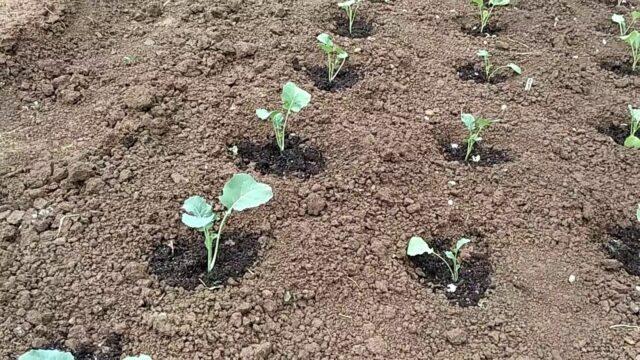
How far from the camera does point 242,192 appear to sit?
1983 millimetres

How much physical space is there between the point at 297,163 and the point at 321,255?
0.47 m

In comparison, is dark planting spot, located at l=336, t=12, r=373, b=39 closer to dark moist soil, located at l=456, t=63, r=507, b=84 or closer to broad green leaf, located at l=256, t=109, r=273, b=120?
dark moist soil, located at l=456, t=63, r=507, b=84

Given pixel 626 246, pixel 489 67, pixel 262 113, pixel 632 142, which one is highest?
pixel 262 113

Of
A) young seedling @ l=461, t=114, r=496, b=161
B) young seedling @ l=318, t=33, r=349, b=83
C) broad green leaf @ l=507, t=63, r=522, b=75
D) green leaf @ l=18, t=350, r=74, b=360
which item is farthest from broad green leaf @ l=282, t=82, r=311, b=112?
green leaf @ l=18, t=350, r=74, b=360

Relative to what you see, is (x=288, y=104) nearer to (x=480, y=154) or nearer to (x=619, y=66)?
(x=480, y=154)

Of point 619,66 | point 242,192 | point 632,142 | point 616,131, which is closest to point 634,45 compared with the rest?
point 619,66

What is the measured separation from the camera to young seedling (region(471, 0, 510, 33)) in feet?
10.4

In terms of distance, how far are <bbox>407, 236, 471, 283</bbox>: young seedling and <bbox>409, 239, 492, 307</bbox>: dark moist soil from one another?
2cm

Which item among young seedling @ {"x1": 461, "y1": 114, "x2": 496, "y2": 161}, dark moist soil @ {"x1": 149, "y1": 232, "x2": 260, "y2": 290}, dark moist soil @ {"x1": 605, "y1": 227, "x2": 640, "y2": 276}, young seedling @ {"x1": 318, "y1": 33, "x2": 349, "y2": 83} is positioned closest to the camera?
dark moist soil @ {"x1": 149, "y1": 232, "x2": 260, "y2": 290}

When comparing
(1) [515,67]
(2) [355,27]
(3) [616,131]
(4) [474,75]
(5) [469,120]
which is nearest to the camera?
(5) [469,120]

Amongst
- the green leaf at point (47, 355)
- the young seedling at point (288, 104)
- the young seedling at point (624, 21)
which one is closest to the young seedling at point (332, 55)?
the young seedling at point (288, 104)

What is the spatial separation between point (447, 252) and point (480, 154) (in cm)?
68

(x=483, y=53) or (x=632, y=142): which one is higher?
(x=483, y=53)

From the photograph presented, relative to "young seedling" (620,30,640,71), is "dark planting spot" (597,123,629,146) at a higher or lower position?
lower
